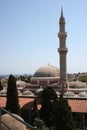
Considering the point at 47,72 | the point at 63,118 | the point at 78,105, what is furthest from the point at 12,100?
the point at 47,72

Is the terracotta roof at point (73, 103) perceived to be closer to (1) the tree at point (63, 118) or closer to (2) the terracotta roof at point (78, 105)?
(2) the terracotta roof at point (78, 105)

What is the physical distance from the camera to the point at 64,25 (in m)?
35.7

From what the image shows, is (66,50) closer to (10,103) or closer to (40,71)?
(40,71)

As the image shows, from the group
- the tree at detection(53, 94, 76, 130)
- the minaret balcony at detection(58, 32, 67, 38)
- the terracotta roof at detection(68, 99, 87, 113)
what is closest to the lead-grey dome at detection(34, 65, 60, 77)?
the minaret balcony at detection(58, 32, 67, 38)

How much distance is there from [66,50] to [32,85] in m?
8.18

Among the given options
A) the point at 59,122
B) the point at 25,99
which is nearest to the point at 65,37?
the point at 25,99

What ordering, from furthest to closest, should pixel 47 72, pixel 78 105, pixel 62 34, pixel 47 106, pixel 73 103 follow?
pixel 47 72
pixel 62 34
pixel 73 103
pixel 78 105
pixel 47 106

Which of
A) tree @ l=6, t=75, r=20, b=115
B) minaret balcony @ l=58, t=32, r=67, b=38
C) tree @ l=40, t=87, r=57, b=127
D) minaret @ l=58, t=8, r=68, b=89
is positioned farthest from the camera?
minaret @ l=58, t=8, r=68, b=89

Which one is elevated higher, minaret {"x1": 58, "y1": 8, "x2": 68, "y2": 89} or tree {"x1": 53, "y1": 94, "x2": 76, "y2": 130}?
minaret {"x1": 58, "y1": 8, "x2": 68, "y2": 89}

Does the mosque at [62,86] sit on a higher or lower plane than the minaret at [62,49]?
lower

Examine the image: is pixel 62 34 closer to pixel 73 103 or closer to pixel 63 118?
pixel 73 103

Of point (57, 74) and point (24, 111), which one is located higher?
point (57, 74)

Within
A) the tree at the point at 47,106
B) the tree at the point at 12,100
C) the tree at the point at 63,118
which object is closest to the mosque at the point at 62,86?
the tree at the point at 47,106

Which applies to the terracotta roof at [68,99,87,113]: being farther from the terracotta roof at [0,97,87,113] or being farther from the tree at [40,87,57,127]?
the tree at [40,87,57,127]
